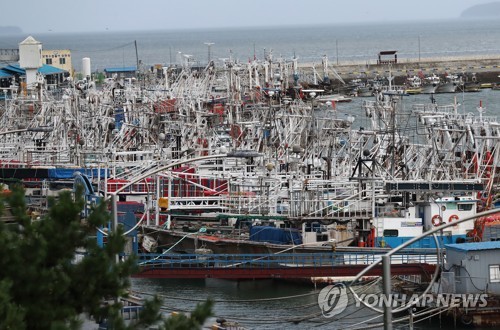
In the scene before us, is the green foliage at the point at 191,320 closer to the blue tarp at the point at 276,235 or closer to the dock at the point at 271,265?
the dock at the point at 271,265

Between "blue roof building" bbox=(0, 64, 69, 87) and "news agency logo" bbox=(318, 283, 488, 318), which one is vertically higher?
"blue roof building" bbox=(0, 64, 69, 87)

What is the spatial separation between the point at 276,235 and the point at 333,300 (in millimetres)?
6727

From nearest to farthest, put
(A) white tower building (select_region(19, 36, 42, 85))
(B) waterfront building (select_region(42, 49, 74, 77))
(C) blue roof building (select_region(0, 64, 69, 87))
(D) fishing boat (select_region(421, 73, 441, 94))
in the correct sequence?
(A) white tower building (select_region(19, 36, 42, 85)) < (C) blue roof building (select_region(0, 64, 69, 87)) < (D) fishing boat (select_region(421, 73, 441, 94)) < (B) waterfront building (select_region(42, 49, 74, 77))

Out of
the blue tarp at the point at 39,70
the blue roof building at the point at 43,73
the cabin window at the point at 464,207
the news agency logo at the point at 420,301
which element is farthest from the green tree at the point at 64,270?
the blue tarp at the point at 39,70

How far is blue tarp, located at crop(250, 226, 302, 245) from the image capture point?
3756 centimetres

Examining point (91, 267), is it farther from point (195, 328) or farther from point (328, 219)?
point (328, 219)

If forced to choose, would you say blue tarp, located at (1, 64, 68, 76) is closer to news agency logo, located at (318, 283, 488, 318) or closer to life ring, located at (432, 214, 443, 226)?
life ring, located at (432, 214, 443, 226)

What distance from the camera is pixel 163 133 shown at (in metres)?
50.3

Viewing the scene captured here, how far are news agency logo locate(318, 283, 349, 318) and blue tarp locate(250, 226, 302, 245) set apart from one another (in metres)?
4.98

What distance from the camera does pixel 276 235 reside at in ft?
124

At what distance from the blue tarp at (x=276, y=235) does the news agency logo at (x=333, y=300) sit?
4.98m

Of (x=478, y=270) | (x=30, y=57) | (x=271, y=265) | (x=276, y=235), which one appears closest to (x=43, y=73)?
(x=30, y=57)

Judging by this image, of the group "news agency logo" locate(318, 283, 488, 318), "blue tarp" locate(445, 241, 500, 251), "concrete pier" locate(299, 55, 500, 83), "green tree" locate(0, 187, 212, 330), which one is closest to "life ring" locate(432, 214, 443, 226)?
"blue tarp" locate(445, 241, 500, 251)

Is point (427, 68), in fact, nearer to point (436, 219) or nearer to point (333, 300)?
point (436, 219)
